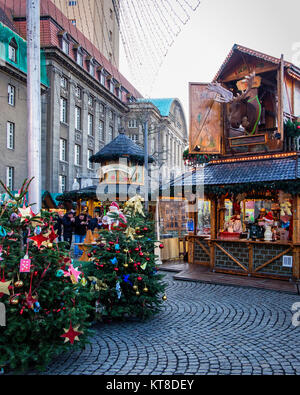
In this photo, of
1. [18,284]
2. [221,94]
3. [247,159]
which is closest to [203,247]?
[247,159]

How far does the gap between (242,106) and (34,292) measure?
35.1 feet

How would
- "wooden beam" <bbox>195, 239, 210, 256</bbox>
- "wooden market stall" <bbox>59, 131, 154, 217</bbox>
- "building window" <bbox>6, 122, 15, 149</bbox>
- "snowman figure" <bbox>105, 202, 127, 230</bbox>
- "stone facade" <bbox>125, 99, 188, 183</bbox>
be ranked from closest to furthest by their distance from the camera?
"snowman figure" <bbox>105, 202, 127, 230</bbox> → "wooden beam" <bbox>195, 239, 210, 256</bbox> → "wooden market stall" <bbox>59, 131, 154, 217</bbox> → "building window" <bbox>6, 122, 15, 149</bbox> → "stone facade" <bbox>125, 99, 188, 183</bbox>

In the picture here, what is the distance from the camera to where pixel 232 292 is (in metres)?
9.16

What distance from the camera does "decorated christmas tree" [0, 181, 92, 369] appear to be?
13.6 feet

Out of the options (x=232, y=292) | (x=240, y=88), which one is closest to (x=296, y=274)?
(x=232, y=292)

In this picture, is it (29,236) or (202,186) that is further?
(202,186)

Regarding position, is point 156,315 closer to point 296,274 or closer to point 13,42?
point 296,274

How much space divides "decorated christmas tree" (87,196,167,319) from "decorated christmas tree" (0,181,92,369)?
1626 millimetres

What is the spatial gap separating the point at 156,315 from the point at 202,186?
18.8ft

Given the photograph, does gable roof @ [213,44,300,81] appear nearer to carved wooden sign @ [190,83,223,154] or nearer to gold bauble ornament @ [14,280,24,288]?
carved wooden sign @ [190,83,223,154]

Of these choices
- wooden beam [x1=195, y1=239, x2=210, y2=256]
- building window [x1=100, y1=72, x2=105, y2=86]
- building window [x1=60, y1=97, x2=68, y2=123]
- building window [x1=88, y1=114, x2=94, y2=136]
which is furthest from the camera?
building window [x1=100, y1=72, x2=105, y2=86]

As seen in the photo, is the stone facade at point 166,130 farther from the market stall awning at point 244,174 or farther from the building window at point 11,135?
the market stall awning at point 244,174

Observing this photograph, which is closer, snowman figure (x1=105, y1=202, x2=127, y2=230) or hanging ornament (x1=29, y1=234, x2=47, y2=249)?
hanging ornament (x1=29, y1=234, x2=47, y2=249)

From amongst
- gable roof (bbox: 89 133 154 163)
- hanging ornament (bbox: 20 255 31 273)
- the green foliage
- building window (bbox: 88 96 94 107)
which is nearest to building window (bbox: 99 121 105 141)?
building window (bbox: 88 96 94 107)
